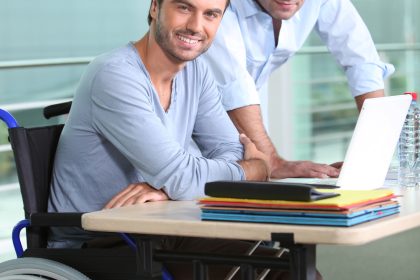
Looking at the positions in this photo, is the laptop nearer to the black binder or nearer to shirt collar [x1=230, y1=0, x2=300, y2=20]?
the black binder

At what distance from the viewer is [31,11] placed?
4113 mm

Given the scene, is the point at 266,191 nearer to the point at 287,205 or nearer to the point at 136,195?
the point at 287,205

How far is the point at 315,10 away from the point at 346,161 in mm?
1135

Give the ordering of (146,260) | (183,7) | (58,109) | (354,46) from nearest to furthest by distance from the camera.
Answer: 1. (146,260)
2. (183,7)
3. (58,109)
4. (354,46)

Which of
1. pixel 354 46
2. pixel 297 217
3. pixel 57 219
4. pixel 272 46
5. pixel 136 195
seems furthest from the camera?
pixel 354 46

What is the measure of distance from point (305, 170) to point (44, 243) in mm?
771

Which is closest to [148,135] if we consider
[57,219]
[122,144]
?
[122,144]

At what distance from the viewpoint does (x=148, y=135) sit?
2252 mm

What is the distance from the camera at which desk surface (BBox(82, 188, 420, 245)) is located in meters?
1.69

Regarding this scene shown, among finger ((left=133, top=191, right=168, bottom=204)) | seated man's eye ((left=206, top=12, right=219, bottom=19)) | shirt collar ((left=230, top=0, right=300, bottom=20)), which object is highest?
seated man's eye ((left=206, top=12, right=219, bottom=19))

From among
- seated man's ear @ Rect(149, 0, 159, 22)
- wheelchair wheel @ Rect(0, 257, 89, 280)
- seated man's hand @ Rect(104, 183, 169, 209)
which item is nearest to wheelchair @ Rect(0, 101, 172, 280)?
wheelchair wheel @ Rect(0, 257, 89, 280)

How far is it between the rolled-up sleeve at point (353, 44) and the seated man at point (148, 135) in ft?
2.87

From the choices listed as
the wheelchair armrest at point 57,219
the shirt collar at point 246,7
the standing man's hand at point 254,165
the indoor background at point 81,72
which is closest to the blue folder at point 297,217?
the wheelchair armrest at point 57,219

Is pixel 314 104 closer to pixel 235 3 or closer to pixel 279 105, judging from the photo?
pixel 279 105
